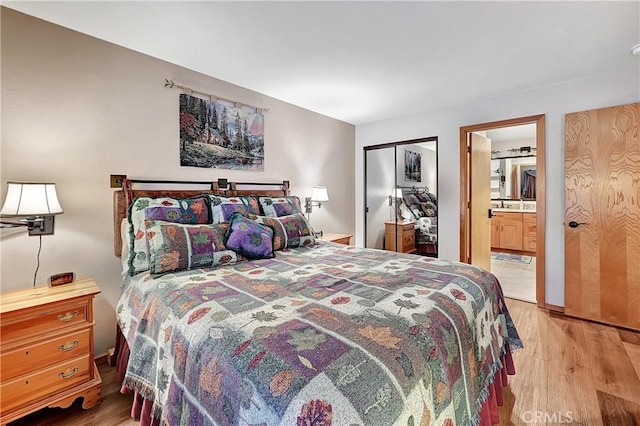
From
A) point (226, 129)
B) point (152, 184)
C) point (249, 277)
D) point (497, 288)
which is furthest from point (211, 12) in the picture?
point (497, 288)

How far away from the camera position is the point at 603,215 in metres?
2.76

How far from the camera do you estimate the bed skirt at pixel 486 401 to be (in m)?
1.38

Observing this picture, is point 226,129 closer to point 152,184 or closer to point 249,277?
point 152,184

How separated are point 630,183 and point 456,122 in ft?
5.92

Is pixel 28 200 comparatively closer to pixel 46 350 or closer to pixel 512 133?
pixel 46 350

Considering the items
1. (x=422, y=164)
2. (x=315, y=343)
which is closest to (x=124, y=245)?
(x=315, y=343)

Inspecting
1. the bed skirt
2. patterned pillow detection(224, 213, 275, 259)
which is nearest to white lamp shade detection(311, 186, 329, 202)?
patterned pillow detection(224, 213, 275, 259)

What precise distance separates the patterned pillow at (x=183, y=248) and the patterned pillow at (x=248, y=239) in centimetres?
6

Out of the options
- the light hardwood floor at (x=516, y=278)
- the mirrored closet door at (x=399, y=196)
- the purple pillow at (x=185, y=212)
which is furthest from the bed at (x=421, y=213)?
the purple pillow at (x=185, y=212)

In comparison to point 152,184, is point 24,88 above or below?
above

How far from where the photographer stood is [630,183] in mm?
2627

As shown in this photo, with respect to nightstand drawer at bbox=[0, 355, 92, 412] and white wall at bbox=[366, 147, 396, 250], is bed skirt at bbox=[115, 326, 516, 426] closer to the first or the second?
nightstand drawer at bbox=[0, 355, 92, 412]

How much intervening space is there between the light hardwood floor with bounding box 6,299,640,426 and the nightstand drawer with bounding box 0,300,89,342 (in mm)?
551

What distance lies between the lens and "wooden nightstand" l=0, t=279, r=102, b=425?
148 cm
